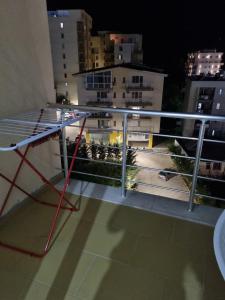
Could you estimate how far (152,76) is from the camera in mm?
12312

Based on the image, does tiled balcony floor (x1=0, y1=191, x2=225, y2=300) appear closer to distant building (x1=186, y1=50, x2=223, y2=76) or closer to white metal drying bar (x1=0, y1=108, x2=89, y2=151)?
white metal drying bar (x1=0, y1=108, x2=89, y2=151)

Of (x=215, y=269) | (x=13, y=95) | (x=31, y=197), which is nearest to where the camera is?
(x=215, y=269)

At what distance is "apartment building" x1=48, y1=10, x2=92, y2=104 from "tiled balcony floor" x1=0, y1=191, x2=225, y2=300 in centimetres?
1831

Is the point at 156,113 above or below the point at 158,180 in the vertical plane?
above

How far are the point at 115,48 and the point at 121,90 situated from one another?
7771 millimetres

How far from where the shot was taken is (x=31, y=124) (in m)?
1.43

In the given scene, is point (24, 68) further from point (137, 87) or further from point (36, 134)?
point (137, 87)

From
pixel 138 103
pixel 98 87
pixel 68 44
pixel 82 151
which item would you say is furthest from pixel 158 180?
pixel 68 44

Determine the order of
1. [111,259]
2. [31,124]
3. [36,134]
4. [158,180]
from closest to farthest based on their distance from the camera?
[36,134]
[111,259]
[31,124]
[158,180]

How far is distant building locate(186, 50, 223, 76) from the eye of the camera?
76.5ft

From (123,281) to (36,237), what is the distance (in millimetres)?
690

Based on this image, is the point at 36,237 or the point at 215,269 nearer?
the point at 215,269

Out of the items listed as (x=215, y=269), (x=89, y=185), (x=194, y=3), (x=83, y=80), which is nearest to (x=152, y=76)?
(x=83, y=80)

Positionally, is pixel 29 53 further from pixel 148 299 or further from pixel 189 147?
pixel 189 147
